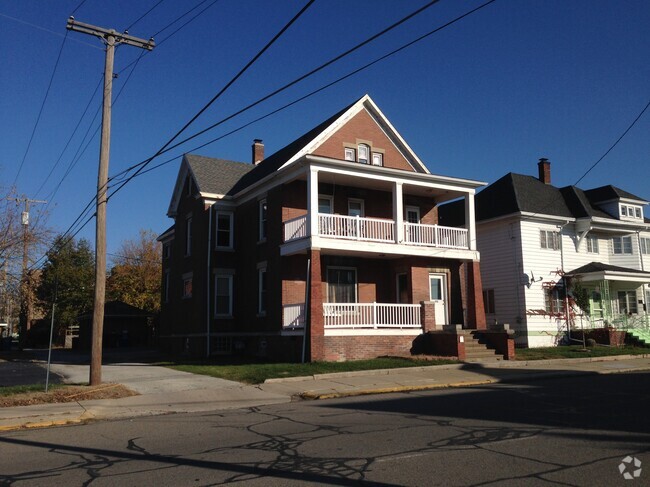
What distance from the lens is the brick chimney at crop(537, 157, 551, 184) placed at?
115ft

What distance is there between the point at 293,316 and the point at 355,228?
4.14 metres

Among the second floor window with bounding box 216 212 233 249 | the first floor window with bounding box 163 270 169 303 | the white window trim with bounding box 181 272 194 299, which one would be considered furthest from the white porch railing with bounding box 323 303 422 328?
the first floor window with bounding box 163 270 169 303

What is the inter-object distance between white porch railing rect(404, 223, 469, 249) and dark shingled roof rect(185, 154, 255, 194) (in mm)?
9687

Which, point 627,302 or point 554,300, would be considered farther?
point 627,302

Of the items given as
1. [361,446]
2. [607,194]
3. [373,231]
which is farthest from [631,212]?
[361,446]

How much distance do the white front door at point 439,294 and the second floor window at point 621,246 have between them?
13.8m

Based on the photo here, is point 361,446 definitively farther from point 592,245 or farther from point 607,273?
point 592,245

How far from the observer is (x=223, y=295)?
2812 centimetres

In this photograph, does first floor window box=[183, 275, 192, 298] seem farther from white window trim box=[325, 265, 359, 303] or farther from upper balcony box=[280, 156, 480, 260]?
white window trim box=[325, 265, 359, 303]

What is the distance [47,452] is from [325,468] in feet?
14.0

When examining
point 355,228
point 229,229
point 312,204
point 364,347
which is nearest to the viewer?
point 312,204

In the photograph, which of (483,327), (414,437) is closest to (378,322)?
(483,327)

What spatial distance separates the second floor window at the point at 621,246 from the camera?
33781 mm

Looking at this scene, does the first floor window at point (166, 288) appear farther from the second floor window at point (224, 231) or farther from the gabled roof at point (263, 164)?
the second floor window at point (224, 231)
